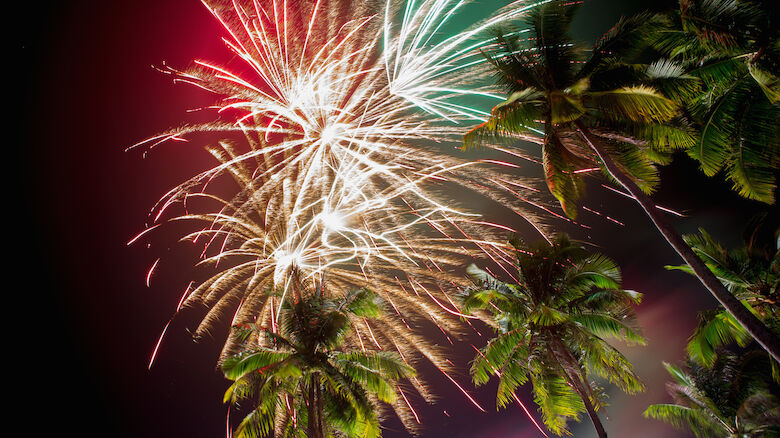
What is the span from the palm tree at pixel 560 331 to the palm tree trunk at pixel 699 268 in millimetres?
3757

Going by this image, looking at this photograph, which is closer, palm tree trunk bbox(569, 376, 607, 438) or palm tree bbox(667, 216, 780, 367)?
palm tree trunk bbox(569, 376, 607, 438)

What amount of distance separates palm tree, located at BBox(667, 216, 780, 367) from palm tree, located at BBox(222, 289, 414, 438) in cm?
1167

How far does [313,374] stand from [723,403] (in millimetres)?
19790

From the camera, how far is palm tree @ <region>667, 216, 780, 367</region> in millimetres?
13898

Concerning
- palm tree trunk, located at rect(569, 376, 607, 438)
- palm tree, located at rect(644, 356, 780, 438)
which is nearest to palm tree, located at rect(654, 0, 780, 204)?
palm tree trunk, located at rect(569, 376, 607, 438)

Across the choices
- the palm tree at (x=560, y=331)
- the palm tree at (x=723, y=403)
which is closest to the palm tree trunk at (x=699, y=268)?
the palm tree at (x=560, y=331)

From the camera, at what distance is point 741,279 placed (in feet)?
46.4

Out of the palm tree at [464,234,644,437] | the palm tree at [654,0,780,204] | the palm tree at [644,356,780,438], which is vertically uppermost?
the palm tree at [654,0,780,204]

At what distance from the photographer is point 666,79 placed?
10.5 meters

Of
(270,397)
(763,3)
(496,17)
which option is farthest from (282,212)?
(763,3)

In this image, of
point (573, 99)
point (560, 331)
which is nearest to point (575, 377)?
point (560, 331)

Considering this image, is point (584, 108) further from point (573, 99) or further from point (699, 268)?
point (699, 268)

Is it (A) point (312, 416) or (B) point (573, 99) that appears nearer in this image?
(B) point (573, 99)

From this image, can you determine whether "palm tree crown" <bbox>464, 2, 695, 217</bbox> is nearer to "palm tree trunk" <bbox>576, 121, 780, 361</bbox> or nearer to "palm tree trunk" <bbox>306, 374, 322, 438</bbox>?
"palm tree trunk" <bbox>576, 121, 780, 361</bbox>
